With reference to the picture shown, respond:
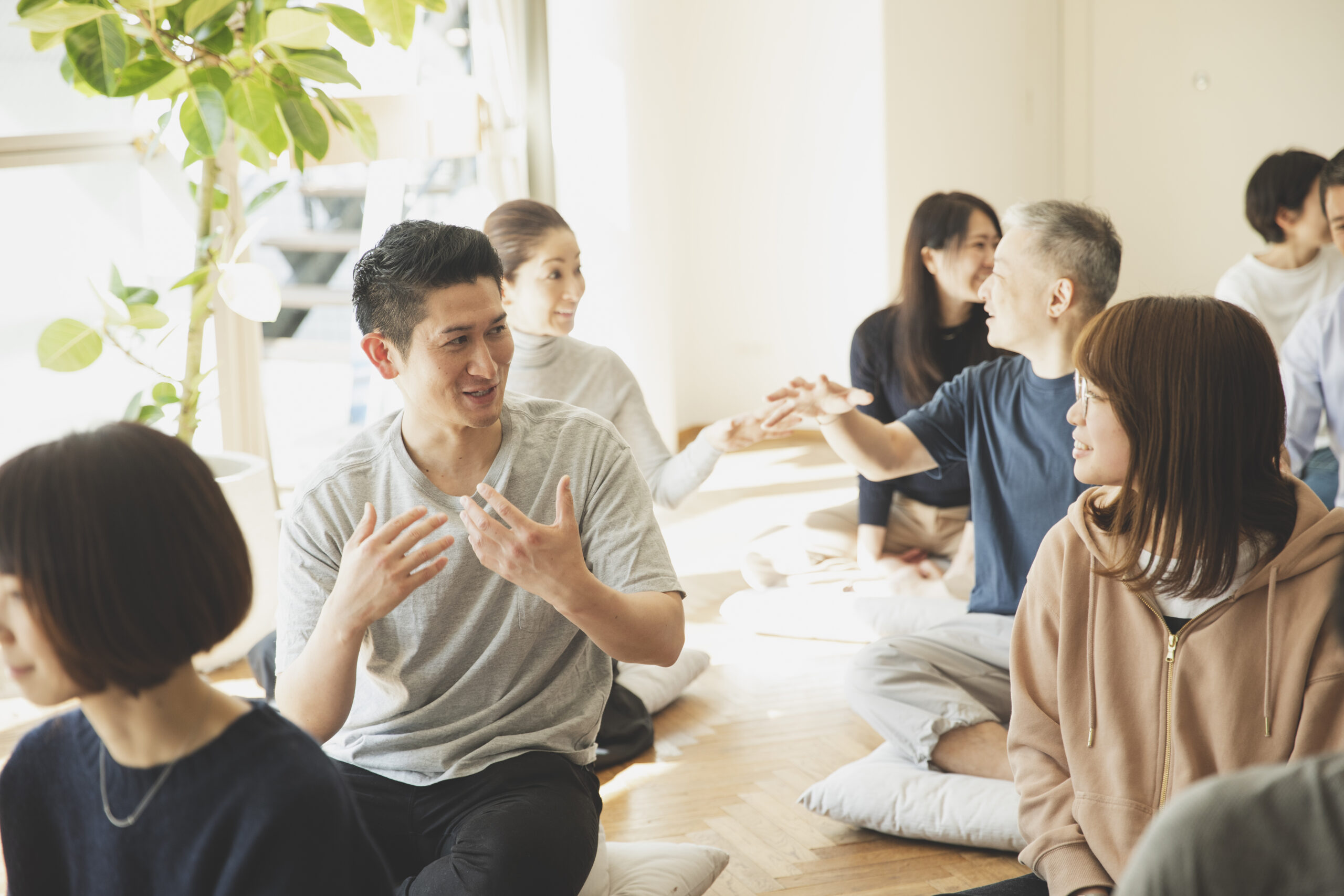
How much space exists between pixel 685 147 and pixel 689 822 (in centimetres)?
500

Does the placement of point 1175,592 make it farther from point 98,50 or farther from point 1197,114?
point 1197,114

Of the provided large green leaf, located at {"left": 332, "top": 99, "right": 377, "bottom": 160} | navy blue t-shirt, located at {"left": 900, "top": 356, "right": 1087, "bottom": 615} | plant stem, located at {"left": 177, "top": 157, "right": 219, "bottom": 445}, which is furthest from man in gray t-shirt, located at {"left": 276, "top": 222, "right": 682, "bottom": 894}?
plant stem, located at {"left": 177, "top": 157, "right": 219, "bottom": 445}

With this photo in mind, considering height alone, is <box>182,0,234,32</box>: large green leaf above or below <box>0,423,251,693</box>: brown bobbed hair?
above

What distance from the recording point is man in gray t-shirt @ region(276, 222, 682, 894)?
1677mm

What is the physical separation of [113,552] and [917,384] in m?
2.67

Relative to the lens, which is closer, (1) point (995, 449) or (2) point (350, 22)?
(1) point (995, 449)

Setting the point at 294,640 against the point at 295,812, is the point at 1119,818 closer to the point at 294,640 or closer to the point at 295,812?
the point at 295,812

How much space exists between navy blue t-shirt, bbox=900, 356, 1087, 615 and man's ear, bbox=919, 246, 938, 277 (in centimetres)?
83

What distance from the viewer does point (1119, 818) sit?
59.2 inches

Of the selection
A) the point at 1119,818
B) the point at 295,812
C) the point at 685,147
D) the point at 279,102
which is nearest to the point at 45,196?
the point at 279,102

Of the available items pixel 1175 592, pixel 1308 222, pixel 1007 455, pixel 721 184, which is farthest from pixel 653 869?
pixel 721 184

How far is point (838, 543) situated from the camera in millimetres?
3742

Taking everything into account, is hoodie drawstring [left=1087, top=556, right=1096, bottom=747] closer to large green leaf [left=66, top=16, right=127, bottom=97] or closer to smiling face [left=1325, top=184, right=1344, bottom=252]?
smiling face [left=1325, top=184, right=1344, bottom=252]

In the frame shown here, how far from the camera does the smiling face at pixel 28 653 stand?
1005 mm
